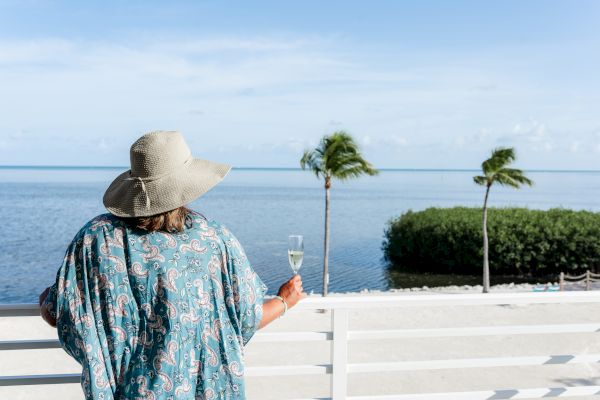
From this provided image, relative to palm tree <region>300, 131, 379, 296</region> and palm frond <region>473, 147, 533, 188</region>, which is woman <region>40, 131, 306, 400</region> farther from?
palm frond <region>473, 147, 533, 188</region>

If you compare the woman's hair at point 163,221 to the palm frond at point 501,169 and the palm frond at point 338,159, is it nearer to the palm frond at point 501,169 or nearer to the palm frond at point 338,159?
the palm frond at point 338,159

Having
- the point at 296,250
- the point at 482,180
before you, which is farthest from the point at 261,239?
the point at 296,250

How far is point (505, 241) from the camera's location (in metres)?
23.3

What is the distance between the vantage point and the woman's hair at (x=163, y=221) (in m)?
1.97

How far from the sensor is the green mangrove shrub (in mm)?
22672

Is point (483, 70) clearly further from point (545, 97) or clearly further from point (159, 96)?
point (159, 96)

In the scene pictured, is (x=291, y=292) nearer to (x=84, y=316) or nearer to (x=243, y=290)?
(x=243, y=290)

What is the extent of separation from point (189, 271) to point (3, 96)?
20267 cm

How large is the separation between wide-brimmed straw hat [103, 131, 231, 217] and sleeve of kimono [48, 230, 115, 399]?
168 mm

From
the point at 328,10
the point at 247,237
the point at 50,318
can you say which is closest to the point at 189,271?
the point at 50,318

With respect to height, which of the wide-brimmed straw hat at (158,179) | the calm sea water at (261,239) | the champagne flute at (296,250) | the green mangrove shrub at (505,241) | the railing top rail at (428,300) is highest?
the wide-brimmed straw hat at (158,179)

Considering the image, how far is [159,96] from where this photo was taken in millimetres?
157000

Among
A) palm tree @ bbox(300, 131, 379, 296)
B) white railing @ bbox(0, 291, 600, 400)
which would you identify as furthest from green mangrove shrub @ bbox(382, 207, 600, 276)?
white railing @ bbox(0, 291, 600, 400)

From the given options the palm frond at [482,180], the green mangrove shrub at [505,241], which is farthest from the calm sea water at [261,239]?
the palm frond at [482,180]
